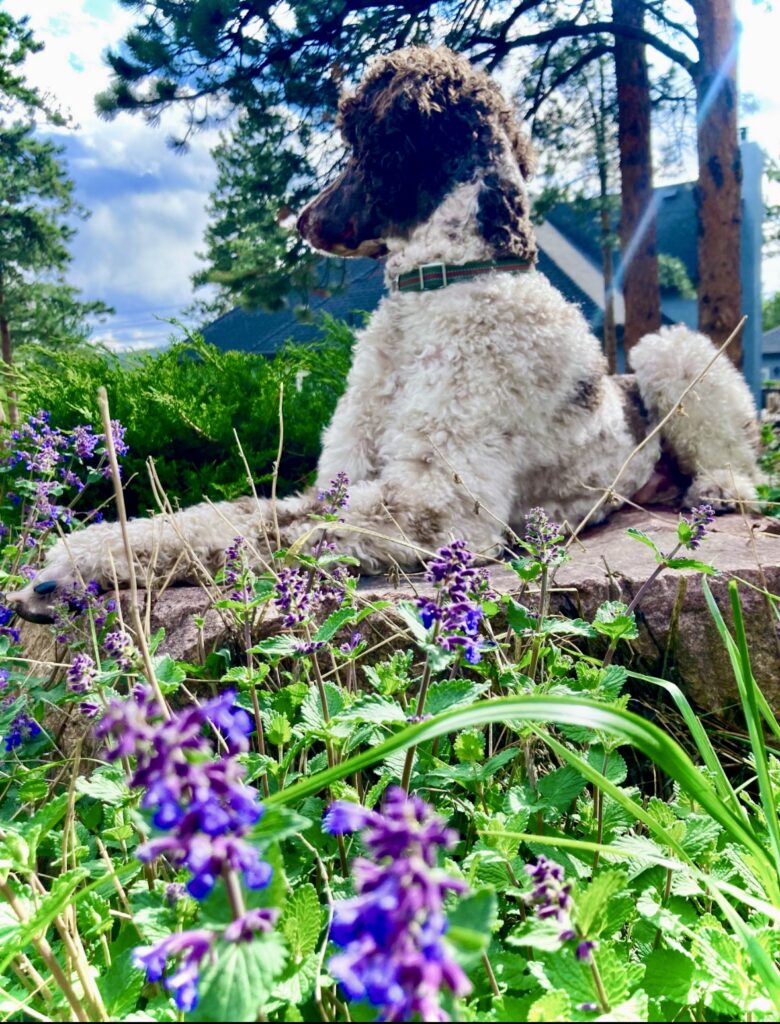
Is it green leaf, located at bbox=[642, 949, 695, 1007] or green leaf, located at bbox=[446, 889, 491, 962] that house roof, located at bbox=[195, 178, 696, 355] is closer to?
green leaf, located at bbox=[642, 949, 695, 1007]

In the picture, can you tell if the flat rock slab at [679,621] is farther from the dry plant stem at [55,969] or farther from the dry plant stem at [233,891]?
the dry plant stem at [233,891]

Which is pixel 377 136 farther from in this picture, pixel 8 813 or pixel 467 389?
pixel 8 813

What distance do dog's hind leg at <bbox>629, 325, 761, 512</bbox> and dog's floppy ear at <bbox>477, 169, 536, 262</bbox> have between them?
1104 mm

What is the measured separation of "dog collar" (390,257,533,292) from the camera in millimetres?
3348

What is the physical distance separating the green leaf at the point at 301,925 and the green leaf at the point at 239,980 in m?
0.43

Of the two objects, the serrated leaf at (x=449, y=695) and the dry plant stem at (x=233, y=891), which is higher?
the dry plant stem at (x=233, y=891)

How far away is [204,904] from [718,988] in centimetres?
84

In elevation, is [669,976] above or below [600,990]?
below

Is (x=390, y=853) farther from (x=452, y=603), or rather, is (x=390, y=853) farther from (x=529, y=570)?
(x=529, y=570)

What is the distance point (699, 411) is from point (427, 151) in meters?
1.90

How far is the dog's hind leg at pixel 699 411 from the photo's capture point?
3.89 metres

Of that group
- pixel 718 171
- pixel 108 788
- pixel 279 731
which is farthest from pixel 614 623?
pixel 718 171

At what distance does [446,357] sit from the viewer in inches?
127

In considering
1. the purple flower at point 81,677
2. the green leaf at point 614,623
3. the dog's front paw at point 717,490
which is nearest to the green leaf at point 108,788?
the purple flower at point 81,677
